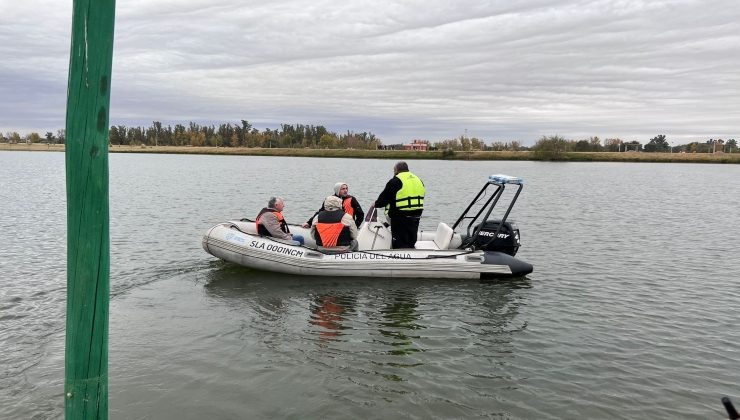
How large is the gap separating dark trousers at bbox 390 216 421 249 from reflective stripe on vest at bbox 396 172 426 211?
27 cm

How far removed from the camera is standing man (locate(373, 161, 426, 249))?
32.7 feet

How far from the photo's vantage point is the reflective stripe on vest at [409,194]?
9953mm

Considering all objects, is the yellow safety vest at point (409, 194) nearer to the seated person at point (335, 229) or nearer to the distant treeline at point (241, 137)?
the seated person at point (335, 229)

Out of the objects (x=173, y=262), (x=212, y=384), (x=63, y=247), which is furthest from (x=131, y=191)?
(x=212, y=384)

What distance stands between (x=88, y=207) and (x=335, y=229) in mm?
7511

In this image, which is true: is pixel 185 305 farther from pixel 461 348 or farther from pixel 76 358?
pixel 76 358

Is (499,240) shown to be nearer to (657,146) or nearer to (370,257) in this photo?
(370,257)

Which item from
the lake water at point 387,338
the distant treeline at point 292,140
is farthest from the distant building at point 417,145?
the lake water at point 387,338

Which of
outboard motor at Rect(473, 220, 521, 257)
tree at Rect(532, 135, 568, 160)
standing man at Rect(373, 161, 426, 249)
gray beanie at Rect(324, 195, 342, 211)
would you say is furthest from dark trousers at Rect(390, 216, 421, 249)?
tree at Rect(532, 135, 568, 160)

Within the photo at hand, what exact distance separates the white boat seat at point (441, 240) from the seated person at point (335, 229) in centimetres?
142

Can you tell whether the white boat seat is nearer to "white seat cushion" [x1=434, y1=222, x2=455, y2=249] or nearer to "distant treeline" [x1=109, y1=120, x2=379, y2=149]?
"white seat cushion" [x1=434, y1=222, x2=455, y2=249]

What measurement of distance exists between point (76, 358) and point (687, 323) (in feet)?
26.4

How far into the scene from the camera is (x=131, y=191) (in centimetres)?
2861

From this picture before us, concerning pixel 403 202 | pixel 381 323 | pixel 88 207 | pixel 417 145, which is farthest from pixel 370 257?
pixel 417 145
